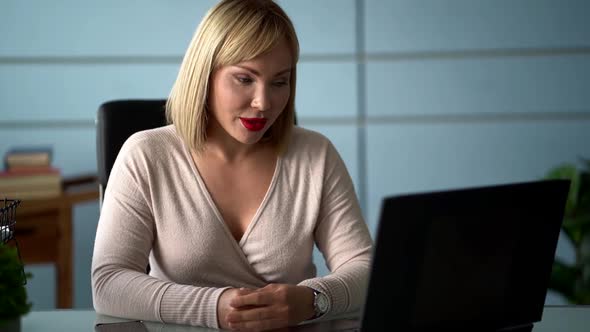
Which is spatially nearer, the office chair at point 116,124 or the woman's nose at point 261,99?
the woman's nose at point 261,99

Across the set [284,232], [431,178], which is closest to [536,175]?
[431,178]

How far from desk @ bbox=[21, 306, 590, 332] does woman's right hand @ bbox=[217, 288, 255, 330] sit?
0.10 ft

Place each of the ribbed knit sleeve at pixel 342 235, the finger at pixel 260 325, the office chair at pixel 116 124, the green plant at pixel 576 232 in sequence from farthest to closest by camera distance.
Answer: the green plant at pixel 576 232 → the office chair at pixel 116 124 → the ribbed knit sleeve at pixel 342 235 → the finger at pixel 260 325

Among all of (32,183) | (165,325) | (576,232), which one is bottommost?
(576,232)

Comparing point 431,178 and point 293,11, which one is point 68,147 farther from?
point 431,178

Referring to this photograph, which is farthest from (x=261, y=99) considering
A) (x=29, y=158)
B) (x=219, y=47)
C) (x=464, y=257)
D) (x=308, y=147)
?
(x=29, y=158)

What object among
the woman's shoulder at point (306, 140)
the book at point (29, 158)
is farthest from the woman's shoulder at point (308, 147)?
the book at point (29, 158)

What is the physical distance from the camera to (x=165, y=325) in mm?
1616

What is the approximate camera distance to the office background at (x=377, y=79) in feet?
11.8

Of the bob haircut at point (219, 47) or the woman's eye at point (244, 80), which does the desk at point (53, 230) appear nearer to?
the bob haircut at point (219, 47)

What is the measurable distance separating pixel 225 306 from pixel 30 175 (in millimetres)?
1976

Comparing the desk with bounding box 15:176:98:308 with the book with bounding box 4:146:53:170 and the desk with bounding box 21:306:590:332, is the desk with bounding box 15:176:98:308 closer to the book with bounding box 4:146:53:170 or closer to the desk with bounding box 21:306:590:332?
the book with bounding box 4:146:53:170

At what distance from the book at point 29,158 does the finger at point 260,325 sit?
1.98m

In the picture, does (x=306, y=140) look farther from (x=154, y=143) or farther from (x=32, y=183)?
(x=32, y=183)
